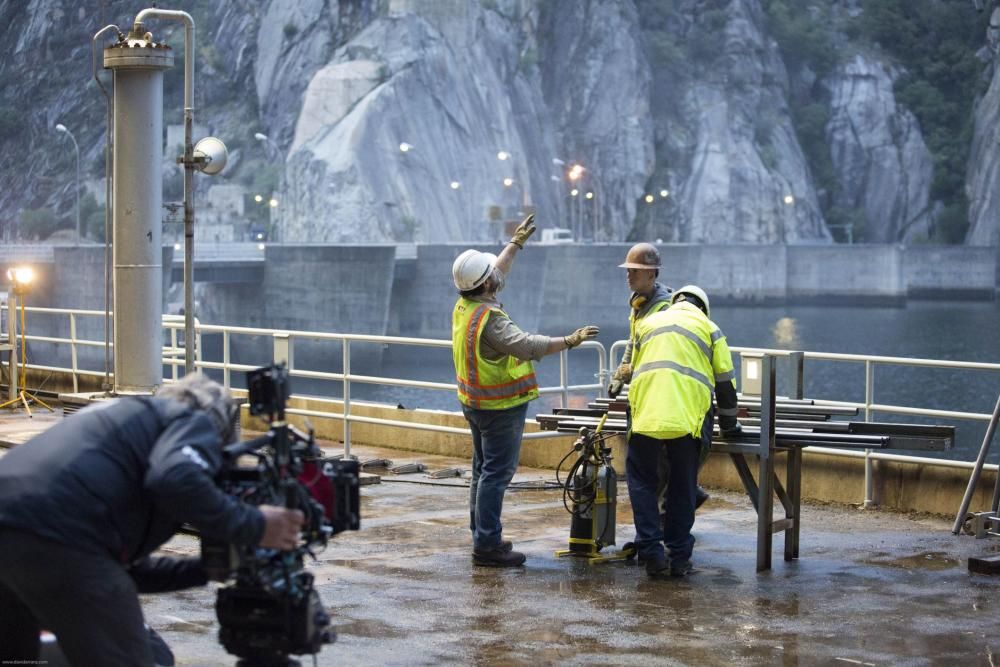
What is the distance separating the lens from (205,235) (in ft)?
342

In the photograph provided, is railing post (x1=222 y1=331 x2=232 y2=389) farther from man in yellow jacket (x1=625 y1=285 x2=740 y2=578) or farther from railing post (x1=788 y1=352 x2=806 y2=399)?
man in yellow jacket (x1=625 y1=285 x2=740 y2=578)

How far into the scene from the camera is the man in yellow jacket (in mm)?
7914

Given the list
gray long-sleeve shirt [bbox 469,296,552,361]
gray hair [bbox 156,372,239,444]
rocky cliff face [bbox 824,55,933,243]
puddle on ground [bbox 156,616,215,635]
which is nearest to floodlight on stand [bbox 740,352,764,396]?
gray long-sleeve shirt [bbox 469,296,552,361]

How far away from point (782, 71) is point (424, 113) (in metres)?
50.0

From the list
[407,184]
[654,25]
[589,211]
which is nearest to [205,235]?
[407,184]

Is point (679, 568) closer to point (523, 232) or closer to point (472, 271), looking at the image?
point (472, 271)

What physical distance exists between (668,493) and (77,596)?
471cm

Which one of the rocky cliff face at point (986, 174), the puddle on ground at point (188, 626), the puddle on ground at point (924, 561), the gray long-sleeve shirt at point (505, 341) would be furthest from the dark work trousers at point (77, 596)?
the rocky cliff face at point (986, 174)

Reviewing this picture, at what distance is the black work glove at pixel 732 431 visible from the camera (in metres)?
8.38

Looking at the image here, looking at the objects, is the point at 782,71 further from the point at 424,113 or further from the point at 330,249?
the point at 330,249

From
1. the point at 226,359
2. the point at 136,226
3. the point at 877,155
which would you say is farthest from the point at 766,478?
the point at 877,155

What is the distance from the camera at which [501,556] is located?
27.5 ft

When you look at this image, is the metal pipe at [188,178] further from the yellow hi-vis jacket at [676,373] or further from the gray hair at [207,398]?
the gray hair at [207,398]

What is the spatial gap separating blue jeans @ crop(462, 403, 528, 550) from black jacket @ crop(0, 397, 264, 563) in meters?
4.34
